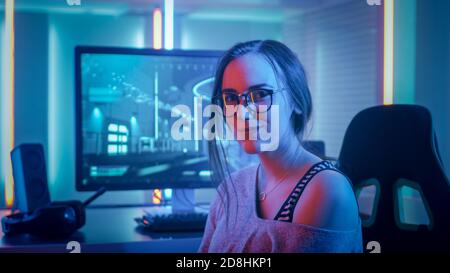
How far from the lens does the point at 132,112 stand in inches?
59.9

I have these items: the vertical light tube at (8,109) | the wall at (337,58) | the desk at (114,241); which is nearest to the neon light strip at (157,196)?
the desk at (114,241)

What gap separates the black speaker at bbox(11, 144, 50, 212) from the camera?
1441 millimetres

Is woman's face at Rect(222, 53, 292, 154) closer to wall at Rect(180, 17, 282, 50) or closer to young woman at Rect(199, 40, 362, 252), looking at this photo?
young woman at Rect(199, 40, 362, 252)

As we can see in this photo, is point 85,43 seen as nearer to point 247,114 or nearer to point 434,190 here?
point 247,114

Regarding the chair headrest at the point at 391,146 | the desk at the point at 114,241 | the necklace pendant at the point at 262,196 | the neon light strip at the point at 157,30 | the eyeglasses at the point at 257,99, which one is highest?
the neon light strip at the point at 157,30

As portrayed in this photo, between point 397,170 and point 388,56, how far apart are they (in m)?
0.26

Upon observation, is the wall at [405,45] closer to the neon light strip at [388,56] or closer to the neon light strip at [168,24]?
the neon light strip at [388,56]

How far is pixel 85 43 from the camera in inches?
64.2

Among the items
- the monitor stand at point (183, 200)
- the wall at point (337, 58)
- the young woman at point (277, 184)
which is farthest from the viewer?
the monitor stand at point (183, 200)

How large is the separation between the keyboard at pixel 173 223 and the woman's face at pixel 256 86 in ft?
1.17

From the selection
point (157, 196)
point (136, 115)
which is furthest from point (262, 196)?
point (157, 196)

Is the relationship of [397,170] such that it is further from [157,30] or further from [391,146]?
[157,30]

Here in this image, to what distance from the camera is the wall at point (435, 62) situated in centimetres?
126

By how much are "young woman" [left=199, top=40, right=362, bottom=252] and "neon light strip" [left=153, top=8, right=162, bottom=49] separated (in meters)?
0.49
